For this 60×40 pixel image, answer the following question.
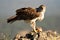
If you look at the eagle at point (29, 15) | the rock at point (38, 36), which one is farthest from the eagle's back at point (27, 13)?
the rock at point (38, 36)

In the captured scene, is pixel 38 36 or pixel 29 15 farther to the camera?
pixel 29 15

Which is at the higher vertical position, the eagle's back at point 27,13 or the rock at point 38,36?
the eagle's back at point 27,13

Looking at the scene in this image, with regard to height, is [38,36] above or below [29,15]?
below

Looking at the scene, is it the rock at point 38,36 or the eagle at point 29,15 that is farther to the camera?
the eagle at point 29,15

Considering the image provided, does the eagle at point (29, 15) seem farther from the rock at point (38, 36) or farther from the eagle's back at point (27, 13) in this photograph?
the rock at point (38, 36)

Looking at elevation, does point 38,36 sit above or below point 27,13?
below

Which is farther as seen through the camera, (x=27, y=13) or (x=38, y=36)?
(x=27, y=13)

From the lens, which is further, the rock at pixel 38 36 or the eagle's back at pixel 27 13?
the eagle's back at pixel 27 13

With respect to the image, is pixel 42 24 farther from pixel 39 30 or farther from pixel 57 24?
pixel 39 30

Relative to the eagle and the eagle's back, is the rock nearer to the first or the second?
the eagle

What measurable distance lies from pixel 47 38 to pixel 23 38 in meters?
0.78

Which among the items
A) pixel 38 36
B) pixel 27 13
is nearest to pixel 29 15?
pixel 27 13

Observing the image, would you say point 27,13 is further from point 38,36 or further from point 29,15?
point 38,36

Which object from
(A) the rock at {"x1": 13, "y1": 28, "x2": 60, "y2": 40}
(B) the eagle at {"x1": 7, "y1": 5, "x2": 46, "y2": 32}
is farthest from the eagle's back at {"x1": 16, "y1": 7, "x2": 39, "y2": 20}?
(A) the rock at {"x1": 13, "y1": 28, "x2": 60, "y2": 40}
